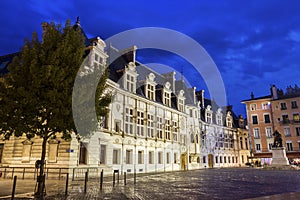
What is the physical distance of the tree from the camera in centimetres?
939

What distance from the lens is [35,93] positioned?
9672 millimetres

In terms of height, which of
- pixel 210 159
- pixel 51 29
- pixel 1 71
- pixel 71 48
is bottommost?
pixel 210 159

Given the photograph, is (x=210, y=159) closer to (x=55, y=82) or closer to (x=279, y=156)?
(x=279, y=156)

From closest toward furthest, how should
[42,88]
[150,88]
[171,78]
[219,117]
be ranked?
[42,88]
[150,88]
[171,78]
[219,117]

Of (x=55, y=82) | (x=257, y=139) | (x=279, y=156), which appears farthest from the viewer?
(x=257, y=139)

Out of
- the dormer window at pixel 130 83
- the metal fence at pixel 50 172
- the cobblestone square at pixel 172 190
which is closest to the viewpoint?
the cobblestone square at pixel 172 190

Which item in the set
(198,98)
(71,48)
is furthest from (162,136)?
(71,48)

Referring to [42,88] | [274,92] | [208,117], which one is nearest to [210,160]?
[208,117]

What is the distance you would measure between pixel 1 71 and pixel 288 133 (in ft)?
150

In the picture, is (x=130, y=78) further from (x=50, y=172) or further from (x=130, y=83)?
(x=50, y=172)

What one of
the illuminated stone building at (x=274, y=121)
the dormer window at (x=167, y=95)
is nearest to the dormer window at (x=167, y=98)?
the dormer window at (x=167, y=95)

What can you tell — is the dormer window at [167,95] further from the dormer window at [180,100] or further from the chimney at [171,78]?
the dormer window at [180,100]

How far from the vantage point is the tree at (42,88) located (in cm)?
939

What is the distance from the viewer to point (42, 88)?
383 inches
